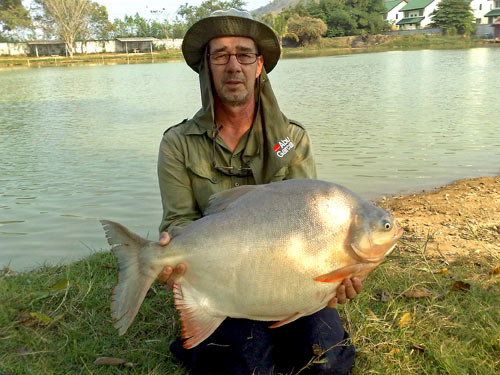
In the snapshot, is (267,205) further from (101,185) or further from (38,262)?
(101,185)

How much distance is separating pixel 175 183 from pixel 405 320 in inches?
62.8


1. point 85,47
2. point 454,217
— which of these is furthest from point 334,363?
point 85,47

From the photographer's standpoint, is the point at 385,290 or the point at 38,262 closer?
the point at 385,290

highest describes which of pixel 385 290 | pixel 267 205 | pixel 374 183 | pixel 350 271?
pixel 267 205

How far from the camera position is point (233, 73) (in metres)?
2.72

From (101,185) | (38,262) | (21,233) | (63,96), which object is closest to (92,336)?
(38,262)

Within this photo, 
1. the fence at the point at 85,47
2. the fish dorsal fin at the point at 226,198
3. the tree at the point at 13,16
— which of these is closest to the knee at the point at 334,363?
the fish dorsal fin at the point at 226,198

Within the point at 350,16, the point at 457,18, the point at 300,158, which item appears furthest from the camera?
the point at 350,16

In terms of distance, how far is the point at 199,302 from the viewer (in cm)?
202

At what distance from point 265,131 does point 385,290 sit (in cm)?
132

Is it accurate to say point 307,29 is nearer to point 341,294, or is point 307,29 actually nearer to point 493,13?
point 493,13

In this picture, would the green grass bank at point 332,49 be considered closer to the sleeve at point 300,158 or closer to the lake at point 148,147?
the lake at point 148,147

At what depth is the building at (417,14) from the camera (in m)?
84.9

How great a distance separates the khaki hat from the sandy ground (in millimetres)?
A: 1864
